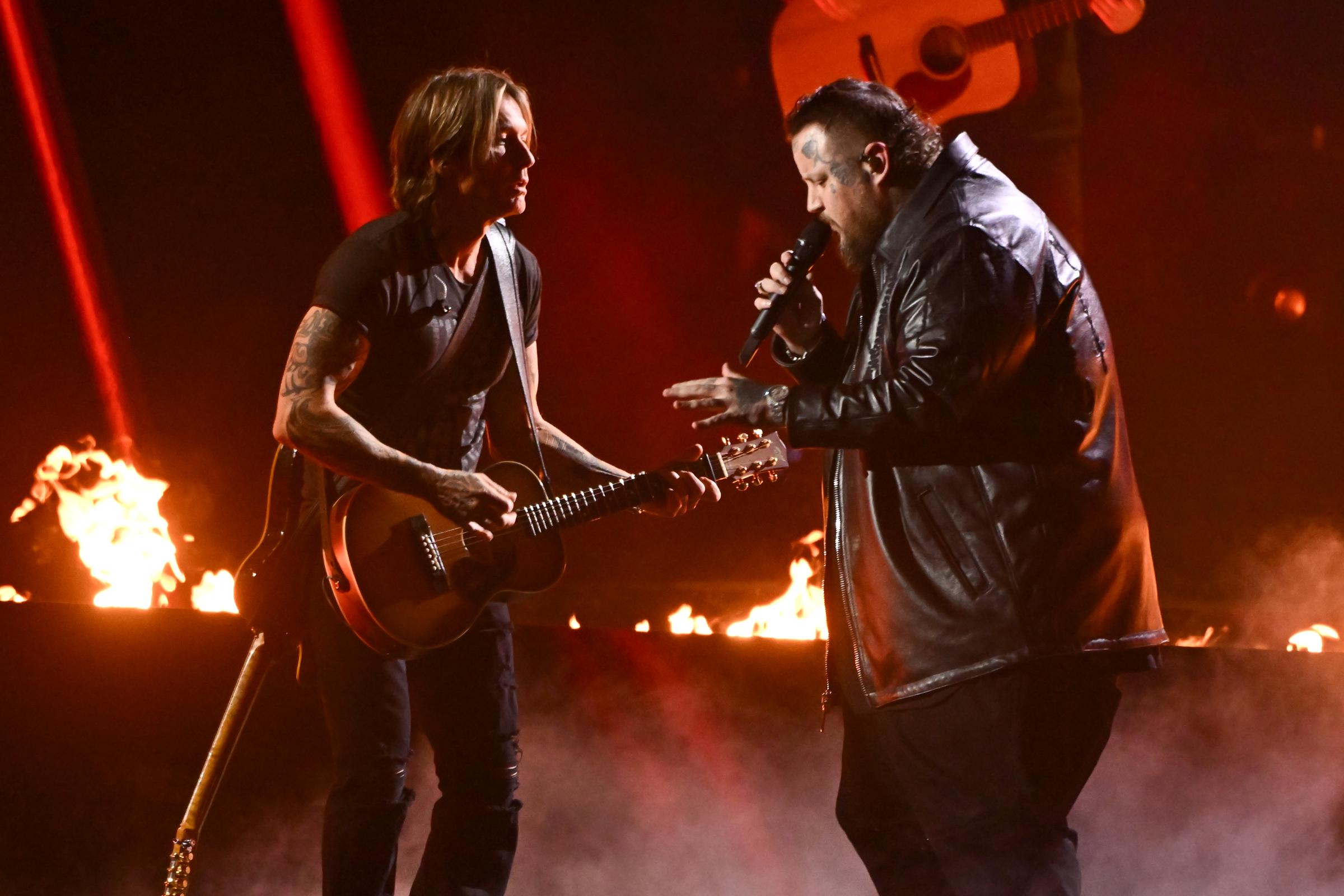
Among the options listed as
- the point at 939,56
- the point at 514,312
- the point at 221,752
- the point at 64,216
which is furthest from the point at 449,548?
the point at 64,216

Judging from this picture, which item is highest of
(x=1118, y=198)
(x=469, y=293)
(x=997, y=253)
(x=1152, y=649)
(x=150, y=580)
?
(x=1118, y=198)

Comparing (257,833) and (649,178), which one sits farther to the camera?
(649,178)

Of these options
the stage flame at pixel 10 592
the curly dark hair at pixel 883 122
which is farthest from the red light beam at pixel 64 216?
the curly dark hair at pixel 883 122

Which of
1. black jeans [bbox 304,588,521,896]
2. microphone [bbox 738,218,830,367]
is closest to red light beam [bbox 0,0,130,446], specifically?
black jeans [bbox 304,588,521,896]

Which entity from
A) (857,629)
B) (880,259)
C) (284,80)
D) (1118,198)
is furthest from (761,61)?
(857,629)

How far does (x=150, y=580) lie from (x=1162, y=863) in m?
5.60

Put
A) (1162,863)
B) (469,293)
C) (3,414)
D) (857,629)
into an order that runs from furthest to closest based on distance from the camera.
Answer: (3,414), (1162,863), (469,293), (857,629)

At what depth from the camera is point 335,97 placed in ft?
19.7

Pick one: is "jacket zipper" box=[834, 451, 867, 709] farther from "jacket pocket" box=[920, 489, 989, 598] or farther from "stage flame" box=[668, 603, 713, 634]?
"stage flame" box=[668, 603, 713, 634]

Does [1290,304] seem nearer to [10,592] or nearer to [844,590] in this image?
[844,590]

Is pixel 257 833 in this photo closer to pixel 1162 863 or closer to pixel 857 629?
pixel 857 629

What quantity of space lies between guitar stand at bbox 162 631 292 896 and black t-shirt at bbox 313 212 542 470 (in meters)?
0.61

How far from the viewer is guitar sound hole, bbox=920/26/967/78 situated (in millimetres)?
5312

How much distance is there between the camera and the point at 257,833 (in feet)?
10.4
